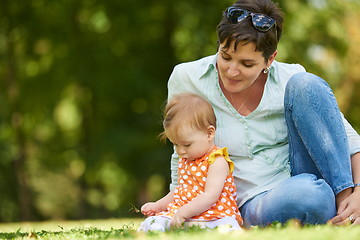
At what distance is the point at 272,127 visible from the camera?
13.9ft

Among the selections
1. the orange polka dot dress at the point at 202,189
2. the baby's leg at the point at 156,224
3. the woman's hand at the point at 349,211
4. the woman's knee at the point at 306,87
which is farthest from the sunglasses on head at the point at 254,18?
the baby's leg at the point at 156,224

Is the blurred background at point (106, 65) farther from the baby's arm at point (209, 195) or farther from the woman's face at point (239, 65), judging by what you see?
the baby's arm at point (209, 195)

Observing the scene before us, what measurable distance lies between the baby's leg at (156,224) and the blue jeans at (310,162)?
569 mm

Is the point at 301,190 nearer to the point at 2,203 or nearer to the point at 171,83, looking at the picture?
the point at 171,83

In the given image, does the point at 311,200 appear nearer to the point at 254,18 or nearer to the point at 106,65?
the point at 254,18

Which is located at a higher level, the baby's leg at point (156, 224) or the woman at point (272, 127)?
the woman at point (272, 127)

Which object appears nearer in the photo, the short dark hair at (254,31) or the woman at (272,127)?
the woman at (272,127)

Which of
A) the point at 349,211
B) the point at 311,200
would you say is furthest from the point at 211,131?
the point at 349,211

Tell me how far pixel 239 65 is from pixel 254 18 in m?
0.32

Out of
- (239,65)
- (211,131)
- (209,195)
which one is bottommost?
(209,195)

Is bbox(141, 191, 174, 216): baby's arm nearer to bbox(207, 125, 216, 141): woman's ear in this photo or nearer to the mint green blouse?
the mint green blouse

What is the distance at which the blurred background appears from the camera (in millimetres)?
15094

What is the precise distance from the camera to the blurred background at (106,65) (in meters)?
15.1

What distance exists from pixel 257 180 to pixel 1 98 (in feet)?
42.5
